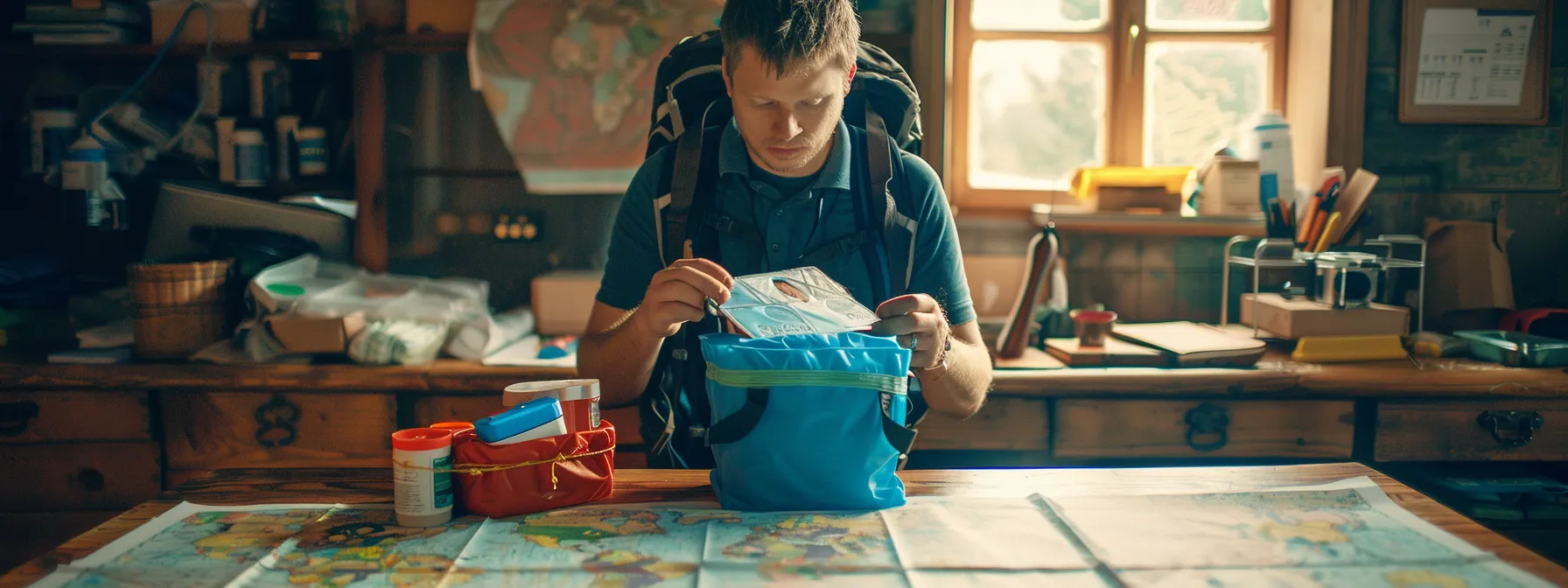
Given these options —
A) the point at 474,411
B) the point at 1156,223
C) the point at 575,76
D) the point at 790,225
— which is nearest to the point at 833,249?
the point at 790,225

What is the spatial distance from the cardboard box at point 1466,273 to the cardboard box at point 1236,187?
0.54 meters

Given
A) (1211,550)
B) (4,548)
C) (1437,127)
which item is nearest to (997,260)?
(1437,127)

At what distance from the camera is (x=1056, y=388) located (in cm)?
214

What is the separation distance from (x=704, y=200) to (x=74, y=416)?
1691 millimetres

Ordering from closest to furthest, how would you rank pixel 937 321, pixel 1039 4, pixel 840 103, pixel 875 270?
pixel 937 321 → pixel 840 103 → pixel 875 270 → pixel 1039 4

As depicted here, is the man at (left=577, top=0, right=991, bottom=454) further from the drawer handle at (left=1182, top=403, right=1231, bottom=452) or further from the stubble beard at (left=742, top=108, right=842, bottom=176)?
the drawer handle at (left=1182, top=403, right=1231, bottom=452)

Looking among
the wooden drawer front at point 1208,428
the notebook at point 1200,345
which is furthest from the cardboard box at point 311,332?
the notebook at point 1200,345

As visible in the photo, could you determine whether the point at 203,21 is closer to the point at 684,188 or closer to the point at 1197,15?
the point at 684,188

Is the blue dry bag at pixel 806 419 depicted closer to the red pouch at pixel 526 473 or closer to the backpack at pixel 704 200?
the red pouch at pixel 526 473

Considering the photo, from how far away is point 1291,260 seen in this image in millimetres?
2455

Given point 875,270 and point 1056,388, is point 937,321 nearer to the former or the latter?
point 875,270

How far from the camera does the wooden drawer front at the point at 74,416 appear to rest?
2186 mm

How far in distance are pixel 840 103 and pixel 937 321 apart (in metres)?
0.43

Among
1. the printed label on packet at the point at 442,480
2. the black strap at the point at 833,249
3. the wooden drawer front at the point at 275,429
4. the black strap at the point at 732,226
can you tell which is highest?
the black strap at the point at 732,226
